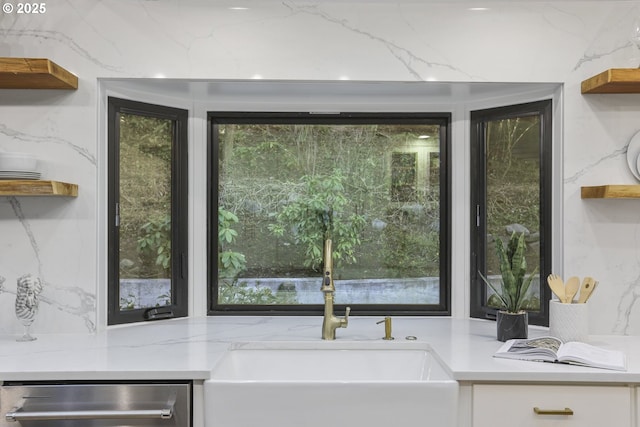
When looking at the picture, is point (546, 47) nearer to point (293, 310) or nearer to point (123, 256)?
point (293, 310)

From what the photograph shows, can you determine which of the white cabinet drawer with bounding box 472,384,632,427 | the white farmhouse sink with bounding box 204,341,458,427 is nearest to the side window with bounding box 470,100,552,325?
the white cabinet drawer with bounding box 472,384,632,427

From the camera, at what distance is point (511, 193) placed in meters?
2.53

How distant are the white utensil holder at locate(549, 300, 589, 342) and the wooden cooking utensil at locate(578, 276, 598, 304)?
0.04 metres

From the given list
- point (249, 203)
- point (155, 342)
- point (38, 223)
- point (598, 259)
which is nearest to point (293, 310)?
point (249, 203)

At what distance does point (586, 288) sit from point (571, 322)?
14cm

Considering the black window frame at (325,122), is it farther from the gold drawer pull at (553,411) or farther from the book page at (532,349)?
the gold drawer pull at (553,411)

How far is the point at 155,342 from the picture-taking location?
6.85 feet

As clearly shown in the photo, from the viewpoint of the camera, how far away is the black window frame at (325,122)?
269 centimetres

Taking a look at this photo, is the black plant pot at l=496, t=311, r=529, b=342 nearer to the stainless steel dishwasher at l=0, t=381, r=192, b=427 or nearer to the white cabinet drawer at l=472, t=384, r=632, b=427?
the white cabinet drawer at l=472, t=384, r=632, b=427

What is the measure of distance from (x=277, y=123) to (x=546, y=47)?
1226 mm

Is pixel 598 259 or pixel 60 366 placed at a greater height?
pixel 598 259

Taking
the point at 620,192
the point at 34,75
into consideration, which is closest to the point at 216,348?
the point at 34,75

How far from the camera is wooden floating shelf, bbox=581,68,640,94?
2051 mm

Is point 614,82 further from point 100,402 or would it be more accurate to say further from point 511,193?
point 100,402
